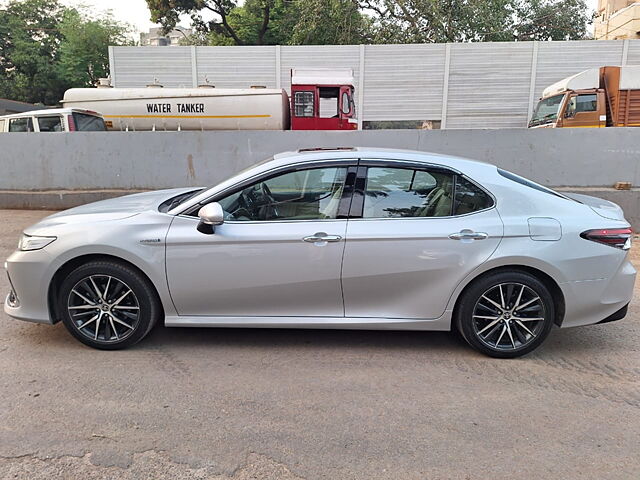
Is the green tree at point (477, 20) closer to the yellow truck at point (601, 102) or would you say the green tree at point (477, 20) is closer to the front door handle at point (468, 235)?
the yellow truck at point (601, 102)

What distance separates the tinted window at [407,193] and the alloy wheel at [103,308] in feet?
6.23

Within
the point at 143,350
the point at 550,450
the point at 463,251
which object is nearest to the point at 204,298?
the point at 143,350

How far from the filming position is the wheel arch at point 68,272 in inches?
142

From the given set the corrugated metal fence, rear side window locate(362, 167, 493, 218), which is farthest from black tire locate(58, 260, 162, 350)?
the corrugated metal fence

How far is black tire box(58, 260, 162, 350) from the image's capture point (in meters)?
3.59

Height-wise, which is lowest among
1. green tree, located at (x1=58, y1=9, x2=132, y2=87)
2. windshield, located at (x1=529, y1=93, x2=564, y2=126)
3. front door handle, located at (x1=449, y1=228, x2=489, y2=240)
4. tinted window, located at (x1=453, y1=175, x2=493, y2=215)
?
front door handle, located at (x1=449, y1=228, x2=489, y2=240)

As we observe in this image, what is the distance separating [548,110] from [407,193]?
1194cm

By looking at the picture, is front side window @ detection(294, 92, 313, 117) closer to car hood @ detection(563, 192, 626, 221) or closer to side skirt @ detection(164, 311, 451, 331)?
car hood @ detection(563, 192, 626, 221)

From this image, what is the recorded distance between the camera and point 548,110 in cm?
1367

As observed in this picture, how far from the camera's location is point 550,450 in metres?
2.66

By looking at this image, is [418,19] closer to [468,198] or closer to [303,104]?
[303,104]

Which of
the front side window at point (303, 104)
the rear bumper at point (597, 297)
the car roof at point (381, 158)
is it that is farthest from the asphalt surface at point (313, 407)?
the front side window at point (303, 104)

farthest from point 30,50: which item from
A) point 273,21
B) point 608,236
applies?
point 608,236

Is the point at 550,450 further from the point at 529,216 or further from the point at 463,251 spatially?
the point at 529,216
